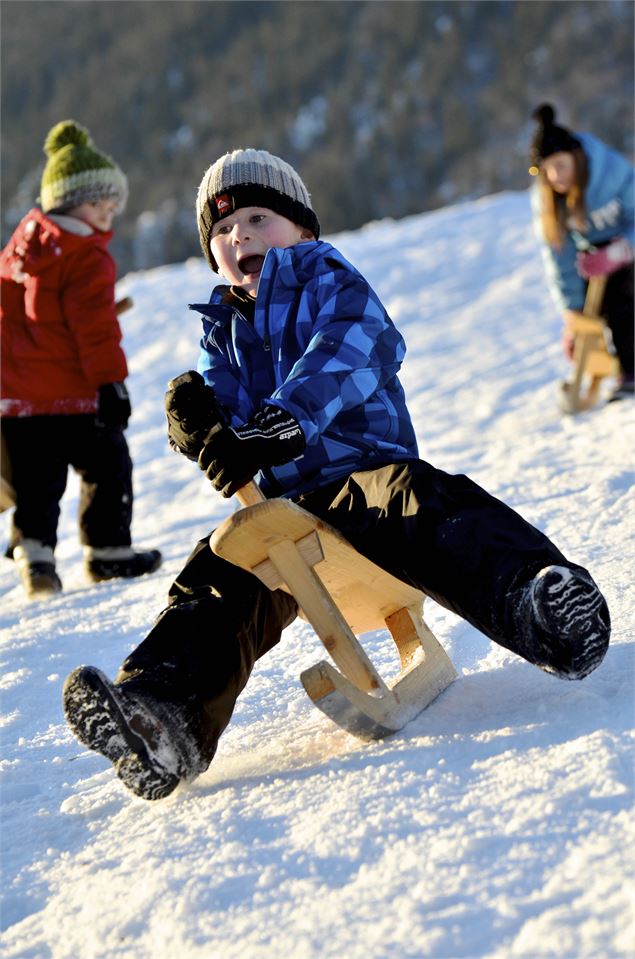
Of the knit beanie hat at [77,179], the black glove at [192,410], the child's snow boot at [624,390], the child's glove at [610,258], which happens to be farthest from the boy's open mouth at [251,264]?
the child's glove at [610,258]

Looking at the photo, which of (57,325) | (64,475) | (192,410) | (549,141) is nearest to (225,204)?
(192,410)

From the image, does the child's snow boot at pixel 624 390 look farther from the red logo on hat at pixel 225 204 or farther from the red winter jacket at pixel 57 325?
the red logo on hat at pixel 225 204

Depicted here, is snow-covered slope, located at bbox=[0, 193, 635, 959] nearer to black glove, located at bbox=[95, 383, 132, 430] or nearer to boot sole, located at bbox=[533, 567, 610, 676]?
boot sole, located at bbox=[533, 567, 610, 676]

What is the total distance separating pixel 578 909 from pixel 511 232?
321 inches

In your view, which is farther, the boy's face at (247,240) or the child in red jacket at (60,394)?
the child in red jacket at (60,394)

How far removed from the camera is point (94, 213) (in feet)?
11.6

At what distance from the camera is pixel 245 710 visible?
1.94 meters

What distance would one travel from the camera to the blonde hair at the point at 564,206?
15.0 ft

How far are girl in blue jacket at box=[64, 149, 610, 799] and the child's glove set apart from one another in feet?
9.21

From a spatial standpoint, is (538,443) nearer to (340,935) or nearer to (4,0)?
(340,935)

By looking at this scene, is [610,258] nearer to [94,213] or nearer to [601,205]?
[601,205]

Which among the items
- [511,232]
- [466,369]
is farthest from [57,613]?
[511,232]

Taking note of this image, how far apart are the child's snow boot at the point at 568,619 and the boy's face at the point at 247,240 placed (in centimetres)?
88

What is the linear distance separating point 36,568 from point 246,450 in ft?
6.18
